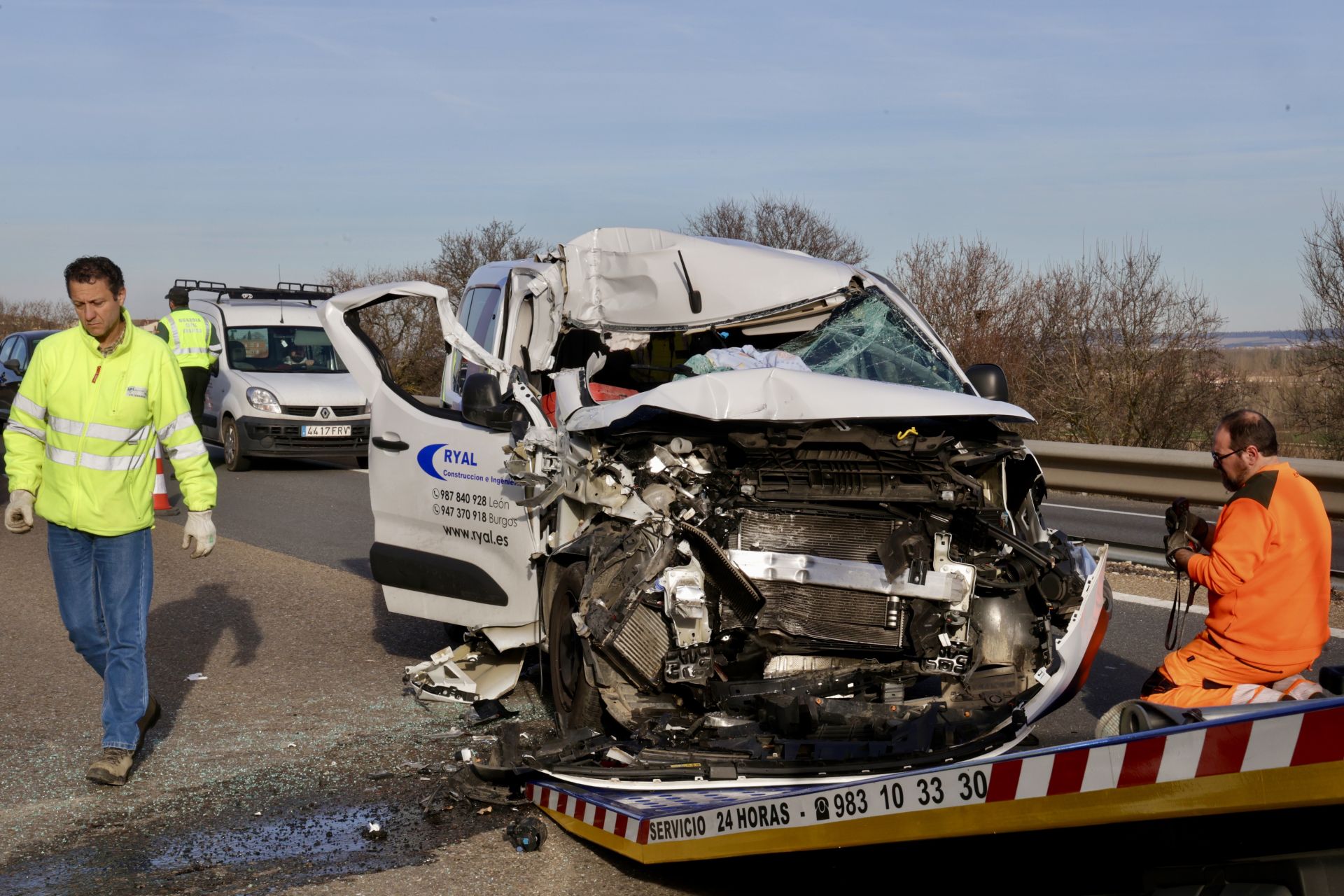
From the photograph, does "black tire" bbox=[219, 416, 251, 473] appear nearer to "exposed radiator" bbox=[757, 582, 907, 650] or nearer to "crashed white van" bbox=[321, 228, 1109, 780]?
"crashed white van" bbox=[321, 228, 1109, 780]

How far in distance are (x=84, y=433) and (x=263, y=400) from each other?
37.3 feet

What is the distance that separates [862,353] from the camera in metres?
6.17

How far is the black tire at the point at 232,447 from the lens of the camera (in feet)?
53.5

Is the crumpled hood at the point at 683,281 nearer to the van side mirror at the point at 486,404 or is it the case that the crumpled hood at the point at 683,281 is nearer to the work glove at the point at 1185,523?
the van side mirror at the point at 486,404

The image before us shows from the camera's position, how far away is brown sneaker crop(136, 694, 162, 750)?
5270 mm

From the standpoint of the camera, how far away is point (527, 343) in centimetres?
650

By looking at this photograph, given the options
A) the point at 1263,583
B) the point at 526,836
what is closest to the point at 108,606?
the point at 526,836

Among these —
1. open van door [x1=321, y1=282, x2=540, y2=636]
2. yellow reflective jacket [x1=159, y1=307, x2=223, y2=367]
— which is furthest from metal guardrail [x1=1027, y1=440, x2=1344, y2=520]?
yellow reflective jacket [x1=159, y1=307, x2=223, y2=367]

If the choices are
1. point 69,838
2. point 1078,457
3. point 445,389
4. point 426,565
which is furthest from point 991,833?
point 1078,457

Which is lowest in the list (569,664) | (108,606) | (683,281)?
(569,664)

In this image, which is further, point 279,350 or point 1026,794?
point 279,350

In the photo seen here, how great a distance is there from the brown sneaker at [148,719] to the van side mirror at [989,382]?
13.0ft

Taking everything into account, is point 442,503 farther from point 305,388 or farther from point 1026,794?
point 305,388

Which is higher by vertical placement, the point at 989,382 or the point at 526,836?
the point at 989,382
